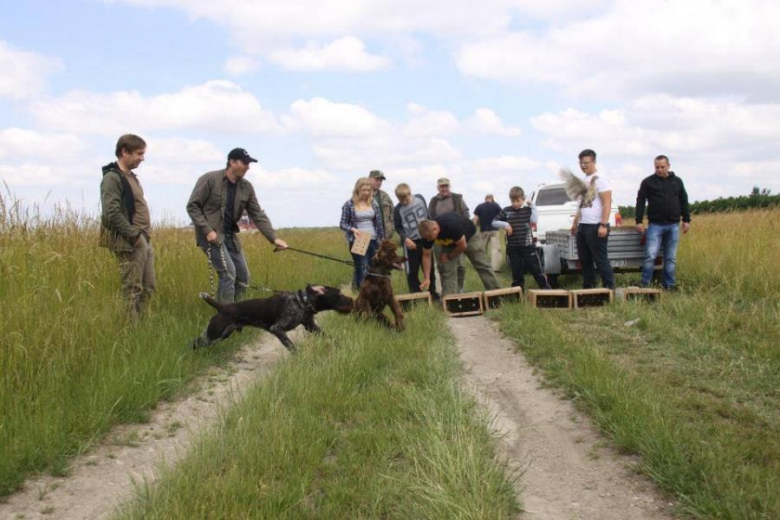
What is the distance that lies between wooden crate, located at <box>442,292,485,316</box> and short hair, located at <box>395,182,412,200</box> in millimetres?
1775

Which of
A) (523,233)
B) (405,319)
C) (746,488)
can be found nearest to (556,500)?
(746,488)

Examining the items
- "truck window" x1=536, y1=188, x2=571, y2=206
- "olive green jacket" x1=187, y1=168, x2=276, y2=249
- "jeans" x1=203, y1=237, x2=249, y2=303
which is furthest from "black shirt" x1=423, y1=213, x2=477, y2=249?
"truck window" x1=536, y1=188, x2=571, y2=206

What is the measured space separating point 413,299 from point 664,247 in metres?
3.92

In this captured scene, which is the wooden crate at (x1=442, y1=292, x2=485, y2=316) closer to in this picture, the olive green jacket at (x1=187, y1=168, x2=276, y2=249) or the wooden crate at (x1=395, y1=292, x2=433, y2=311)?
the wooden crate at (x1=395, y1=292, x2=433, y2=311)

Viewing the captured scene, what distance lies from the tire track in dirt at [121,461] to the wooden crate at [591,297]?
504cm

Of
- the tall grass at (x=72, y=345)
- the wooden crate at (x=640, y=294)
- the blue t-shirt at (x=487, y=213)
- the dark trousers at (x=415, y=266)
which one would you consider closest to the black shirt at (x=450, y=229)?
the dark trousers at (x=415, y=266)

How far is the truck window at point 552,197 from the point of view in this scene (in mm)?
14258

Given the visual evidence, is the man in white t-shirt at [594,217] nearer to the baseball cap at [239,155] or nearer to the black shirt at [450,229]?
the black shirt at [450,229]

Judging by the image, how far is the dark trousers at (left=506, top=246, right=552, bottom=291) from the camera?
9.95m

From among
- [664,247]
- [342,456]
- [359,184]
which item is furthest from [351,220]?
[342,456]

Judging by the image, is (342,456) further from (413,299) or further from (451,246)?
(451,246)

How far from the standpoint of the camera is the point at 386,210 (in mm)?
10031

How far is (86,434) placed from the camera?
396cm

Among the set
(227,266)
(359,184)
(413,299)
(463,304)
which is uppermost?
(359,184)
